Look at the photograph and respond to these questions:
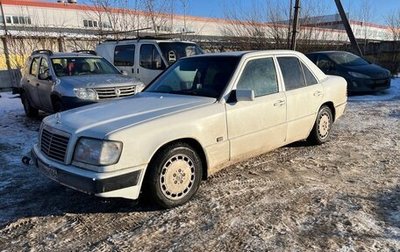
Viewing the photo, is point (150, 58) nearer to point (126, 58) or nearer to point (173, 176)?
point (126, 58)

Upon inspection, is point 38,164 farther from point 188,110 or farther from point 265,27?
point 265,27

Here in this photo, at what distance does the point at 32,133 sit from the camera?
7.74 m

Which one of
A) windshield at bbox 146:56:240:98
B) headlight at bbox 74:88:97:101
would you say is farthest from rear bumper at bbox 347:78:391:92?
windshield at bbox 146:56:240:98

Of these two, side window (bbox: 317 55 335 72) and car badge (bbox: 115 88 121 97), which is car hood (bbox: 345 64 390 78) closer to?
side window (bbox: 317 55 335 72)

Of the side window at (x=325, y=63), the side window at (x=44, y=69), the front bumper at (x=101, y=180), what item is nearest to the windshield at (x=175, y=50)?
the side window at (x=44, y=69)

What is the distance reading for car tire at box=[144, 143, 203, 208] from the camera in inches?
148

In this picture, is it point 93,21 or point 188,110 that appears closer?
point 188,110

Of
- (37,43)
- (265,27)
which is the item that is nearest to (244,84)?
(265,27)

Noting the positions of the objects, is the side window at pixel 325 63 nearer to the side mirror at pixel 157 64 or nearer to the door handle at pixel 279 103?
the side mirror at pixel 157 64

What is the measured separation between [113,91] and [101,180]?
477cm

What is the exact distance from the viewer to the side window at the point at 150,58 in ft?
34.4

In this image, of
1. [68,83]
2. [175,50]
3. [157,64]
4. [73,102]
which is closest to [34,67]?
[68,83]

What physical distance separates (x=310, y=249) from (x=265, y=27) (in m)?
17.3

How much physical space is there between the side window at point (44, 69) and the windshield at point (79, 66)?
21cm
